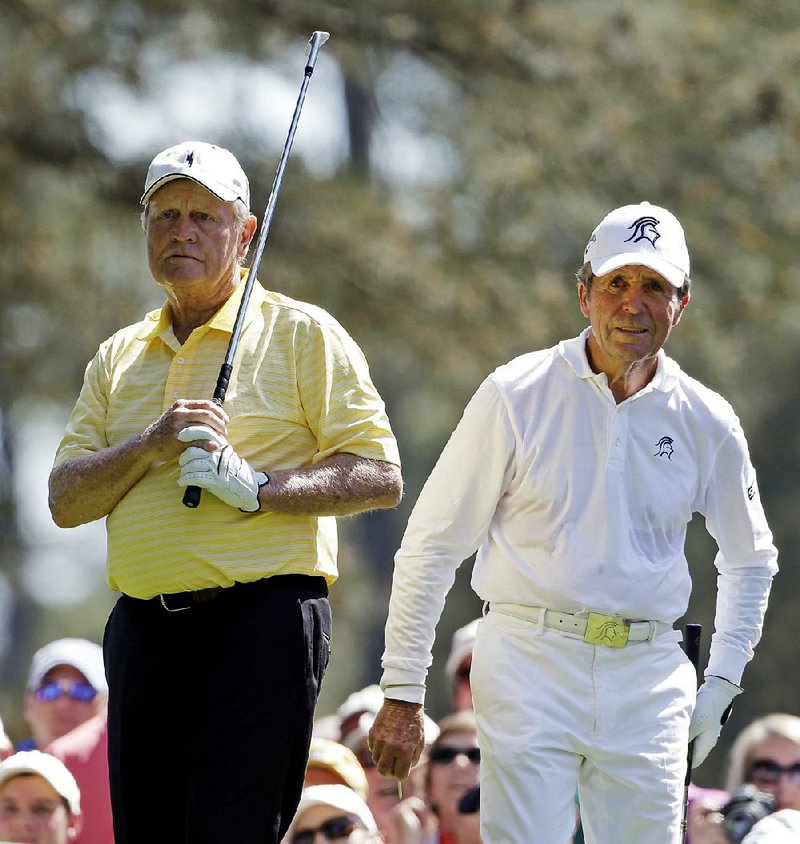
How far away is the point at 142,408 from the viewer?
14.5ft

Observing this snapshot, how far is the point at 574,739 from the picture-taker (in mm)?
4328

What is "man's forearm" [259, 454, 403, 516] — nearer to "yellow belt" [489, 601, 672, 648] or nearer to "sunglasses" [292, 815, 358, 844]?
"yellow belt" [489, 601, 672, 648]

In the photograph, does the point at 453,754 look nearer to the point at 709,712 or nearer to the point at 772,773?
the point at 772,773

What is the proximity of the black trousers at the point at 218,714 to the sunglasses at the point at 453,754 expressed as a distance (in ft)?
7.96

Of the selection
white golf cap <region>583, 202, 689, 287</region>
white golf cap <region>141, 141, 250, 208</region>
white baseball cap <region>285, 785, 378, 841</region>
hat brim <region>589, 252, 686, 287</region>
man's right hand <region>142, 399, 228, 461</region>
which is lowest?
white baseball cap <region>285, 785, 378, 841</region>

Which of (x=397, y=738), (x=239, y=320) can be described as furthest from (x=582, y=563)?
(x=239, y=320)

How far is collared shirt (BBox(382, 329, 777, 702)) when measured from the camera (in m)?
4.38

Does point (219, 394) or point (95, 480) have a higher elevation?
point (219, 394)

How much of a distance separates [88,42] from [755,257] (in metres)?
4.25

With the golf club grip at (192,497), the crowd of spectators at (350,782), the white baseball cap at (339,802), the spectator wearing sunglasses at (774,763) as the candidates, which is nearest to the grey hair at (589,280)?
the golf club grip at (192,497)

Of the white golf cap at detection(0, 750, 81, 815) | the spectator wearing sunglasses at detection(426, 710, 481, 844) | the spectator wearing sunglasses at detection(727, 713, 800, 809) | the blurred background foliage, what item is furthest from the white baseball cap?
the blurred background foliage

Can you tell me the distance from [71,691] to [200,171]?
325cm

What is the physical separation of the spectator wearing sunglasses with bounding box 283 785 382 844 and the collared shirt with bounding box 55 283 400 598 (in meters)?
2.01

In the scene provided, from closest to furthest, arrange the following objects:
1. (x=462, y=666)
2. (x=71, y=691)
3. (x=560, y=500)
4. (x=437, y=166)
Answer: (x=560, y=500), (x=71, y=691), (x=462, y=666), (x=437, y=166)
